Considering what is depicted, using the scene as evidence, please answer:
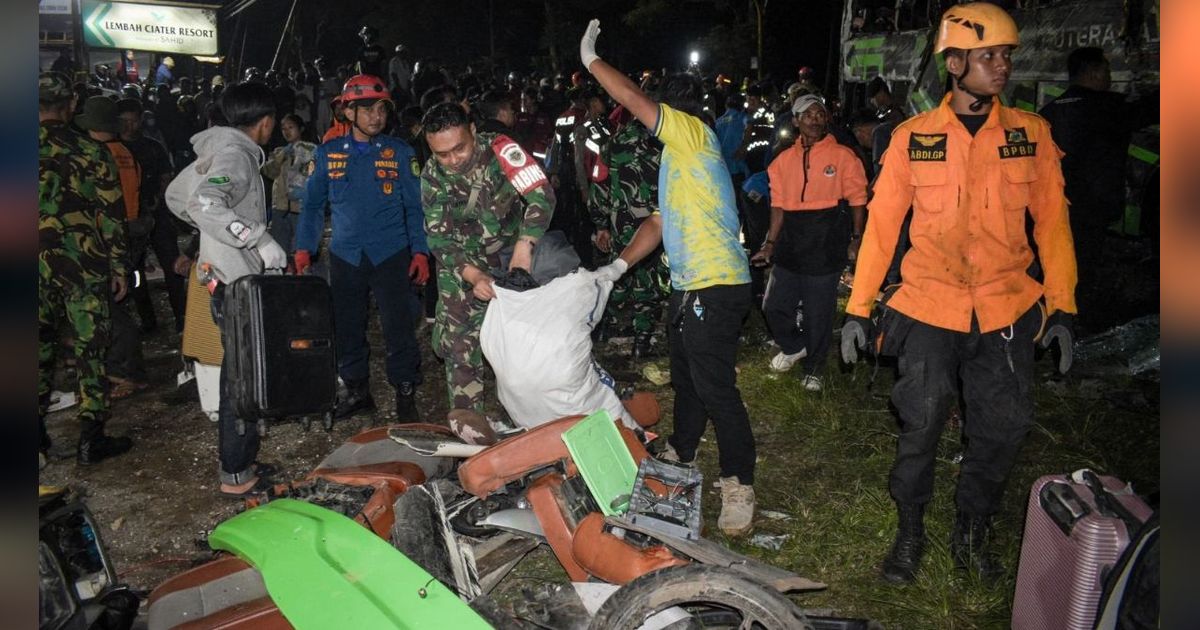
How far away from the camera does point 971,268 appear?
124 inches

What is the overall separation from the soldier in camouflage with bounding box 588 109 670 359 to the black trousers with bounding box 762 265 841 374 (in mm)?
952

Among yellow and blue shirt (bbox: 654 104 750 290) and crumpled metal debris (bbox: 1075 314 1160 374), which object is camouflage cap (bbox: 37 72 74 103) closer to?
yellow and blue shirt (bbox: 654 104 750 290)

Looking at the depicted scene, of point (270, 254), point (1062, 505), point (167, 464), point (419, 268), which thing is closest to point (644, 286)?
point (419, 268)

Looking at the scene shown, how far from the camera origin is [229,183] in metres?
4.04

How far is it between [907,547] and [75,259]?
187 inches

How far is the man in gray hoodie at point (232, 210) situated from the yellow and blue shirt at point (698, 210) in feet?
6.71

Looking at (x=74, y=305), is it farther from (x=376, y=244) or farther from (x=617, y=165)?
(x=617, y=165)

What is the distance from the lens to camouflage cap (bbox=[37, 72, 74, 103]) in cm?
461

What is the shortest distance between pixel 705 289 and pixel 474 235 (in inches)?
57.9

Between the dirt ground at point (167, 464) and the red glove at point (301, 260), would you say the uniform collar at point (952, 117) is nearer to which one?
the dirt ground at point (167, 464)

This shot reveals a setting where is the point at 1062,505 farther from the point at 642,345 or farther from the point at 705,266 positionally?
the point at 642,345

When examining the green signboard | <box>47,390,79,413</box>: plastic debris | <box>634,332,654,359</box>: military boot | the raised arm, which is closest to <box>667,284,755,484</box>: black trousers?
the raised arm

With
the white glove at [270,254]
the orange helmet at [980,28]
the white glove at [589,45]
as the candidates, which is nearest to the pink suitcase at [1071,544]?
the orange helmet at [980,28]

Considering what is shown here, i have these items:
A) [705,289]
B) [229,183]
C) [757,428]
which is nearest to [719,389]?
[705,289]
